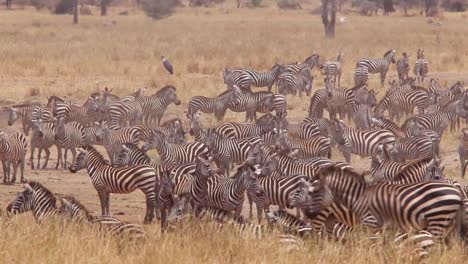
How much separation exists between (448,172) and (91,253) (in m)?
9.40

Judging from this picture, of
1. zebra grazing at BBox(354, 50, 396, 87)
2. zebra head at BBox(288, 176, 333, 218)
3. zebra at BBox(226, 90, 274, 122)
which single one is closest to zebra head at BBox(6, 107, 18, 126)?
zebra at BBox(226, 90, 274, 122)

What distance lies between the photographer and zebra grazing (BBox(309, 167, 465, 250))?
886 cm

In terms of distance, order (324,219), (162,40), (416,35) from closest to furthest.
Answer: (324,219)
(162,40)
(416,35)

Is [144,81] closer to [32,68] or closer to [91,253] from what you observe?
[32,68]

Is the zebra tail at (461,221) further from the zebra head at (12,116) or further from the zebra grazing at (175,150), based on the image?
the zebra head at (12,116)

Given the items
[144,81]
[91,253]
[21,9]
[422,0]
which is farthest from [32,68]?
[422,0]

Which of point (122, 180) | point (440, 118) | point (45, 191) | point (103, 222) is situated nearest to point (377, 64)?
point (440, 118)

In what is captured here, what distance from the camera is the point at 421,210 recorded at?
902 cm

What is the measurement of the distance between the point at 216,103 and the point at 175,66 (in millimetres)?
8579

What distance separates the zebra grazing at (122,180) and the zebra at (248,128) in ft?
13.2

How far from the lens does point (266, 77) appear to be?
964 inches

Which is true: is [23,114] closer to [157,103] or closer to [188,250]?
[157,103]

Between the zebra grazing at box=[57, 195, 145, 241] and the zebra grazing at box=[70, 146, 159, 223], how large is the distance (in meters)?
1.89

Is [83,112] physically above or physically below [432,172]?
below
